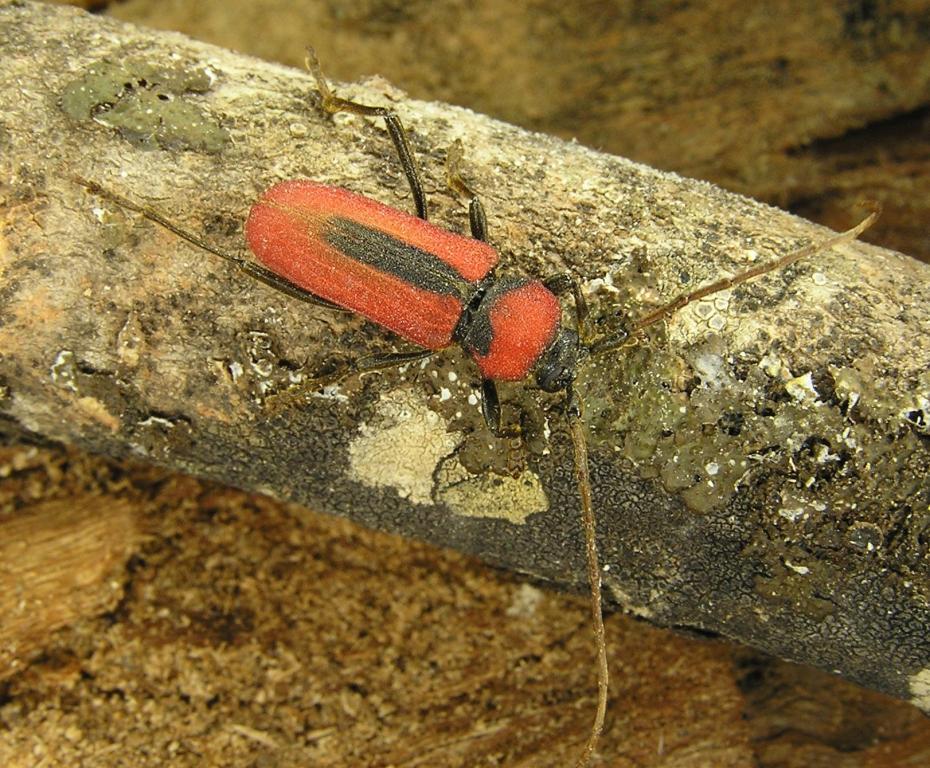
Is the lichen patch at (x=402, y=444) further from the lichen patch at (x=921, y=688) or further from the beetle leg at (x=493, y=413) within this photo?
the lichen patch at (x=921, y=688)

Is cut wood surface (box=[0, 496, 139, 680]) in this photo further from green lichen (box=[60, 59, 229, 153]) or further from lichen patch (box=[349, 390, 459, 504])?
green lichen (box=[60, 59, 229, 153])

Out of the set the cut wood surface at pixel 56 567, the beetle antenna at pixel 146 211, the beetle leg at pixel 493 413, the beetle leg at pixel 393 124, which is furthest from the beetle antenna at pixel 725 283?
the cut wood surface at pixel 56 567

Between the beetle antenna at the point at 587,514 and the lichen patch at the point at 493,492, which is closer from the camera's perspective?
the beetle antenna at the point at 587,514

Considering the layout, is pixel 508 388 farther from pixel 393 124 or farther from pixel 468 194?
pixel 393 124

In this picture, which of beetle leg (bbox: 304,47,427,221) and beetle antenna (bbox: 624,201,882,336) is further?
beetle leg (bbox: 304,47,427,221)

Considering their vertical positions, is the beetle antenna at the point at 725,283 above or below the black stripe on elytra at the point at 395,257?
above

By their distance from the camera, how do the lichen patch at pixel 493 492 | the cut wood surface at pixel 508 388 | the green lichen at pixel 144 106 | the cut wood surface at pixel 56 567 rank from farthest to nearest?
the cut wood surface at pixel 56 567 < the lichen patch at pixel 493 492 < the green lichen at pixel 144 106 < the cut wood surface at pixel 508 388

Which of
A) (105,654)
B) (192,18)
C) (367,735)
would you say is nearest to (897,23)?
(192,18)

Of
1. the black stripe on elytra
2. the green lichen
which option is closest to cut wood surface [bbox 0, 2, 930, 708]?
the green lichen
